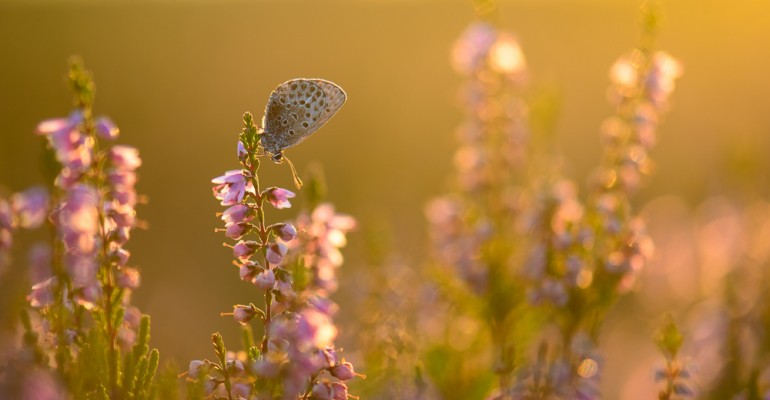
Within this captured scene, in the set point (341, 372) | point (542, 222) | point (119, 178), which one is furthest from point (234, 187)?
point (542, 222)

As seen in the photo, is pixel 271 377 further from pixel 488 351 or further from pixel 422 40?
pixel 422 40

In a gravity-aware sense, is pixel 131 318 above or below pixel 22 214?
below

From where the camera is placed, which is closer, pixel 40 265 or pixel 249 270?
pixel 249 270

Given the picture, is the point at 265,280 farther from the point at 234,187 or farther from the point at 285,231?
the point at 234,187

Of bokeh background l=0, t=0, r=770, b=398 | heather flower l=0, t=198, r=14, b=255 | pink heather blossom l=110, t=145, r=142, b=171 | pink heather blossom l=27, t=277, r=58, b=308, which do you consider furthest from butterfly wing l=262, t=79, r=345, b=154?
pink heather blossom l=27, t=277, r=58, b=308

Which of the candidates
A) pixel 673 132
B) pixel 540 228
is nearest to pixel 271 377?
pixel 540 228

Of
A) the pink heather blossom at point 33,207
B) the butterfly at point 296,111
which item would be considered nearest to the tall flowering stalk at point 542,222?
the butterfly at point 296,111

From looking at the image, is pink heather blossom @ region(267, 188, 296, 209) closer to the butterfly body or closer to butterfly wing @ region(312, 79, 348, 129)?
the butterfly body
